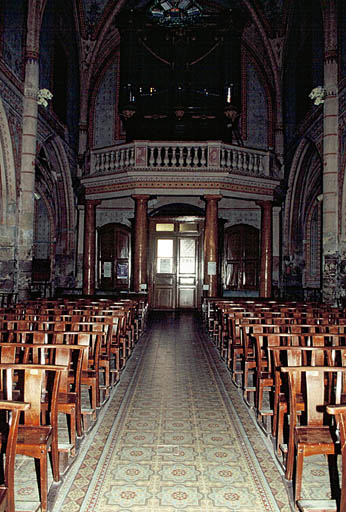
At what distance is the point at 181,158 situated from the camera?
1464 cm

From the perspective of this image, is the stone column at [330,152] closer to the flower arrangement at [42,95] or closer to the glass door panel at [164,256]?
the glass door panel at [164,256]

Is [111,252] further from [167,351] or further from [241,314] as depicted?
[241,314]

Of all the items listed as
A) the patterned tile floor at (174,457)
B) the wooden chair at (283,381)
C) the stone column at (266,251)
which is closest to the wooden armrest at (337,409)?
the patterned tile floor at (174,457)

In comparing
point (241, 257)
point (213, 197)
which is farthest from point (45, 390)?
point (241, 257)

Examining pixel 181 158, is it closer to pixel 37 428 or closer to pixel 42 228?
pixel 42 228

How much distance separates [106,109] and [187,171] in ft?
20.6

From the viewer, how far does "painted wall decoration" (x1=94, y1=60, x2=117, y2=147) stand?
1872cm

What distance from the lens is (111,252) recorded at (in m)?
18.6

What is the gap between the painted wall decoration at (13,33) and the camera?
36.9 feet

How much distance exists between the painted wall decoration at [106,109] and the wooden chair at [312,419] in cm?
1668

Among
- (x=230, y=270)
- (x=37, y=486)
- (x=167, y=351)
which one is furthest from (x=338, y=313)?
(x=230, y=270)

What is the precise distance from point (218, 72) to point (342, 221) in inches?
322

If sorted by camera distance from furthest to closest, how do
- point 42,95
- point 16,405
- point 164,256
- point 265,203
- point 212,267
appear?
point 164,256 → point 265,203 → point 212,267 → point 42,95 → point 16,405

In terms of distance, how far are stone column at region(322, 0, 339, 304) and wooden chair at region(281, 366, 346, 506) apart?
903cm
